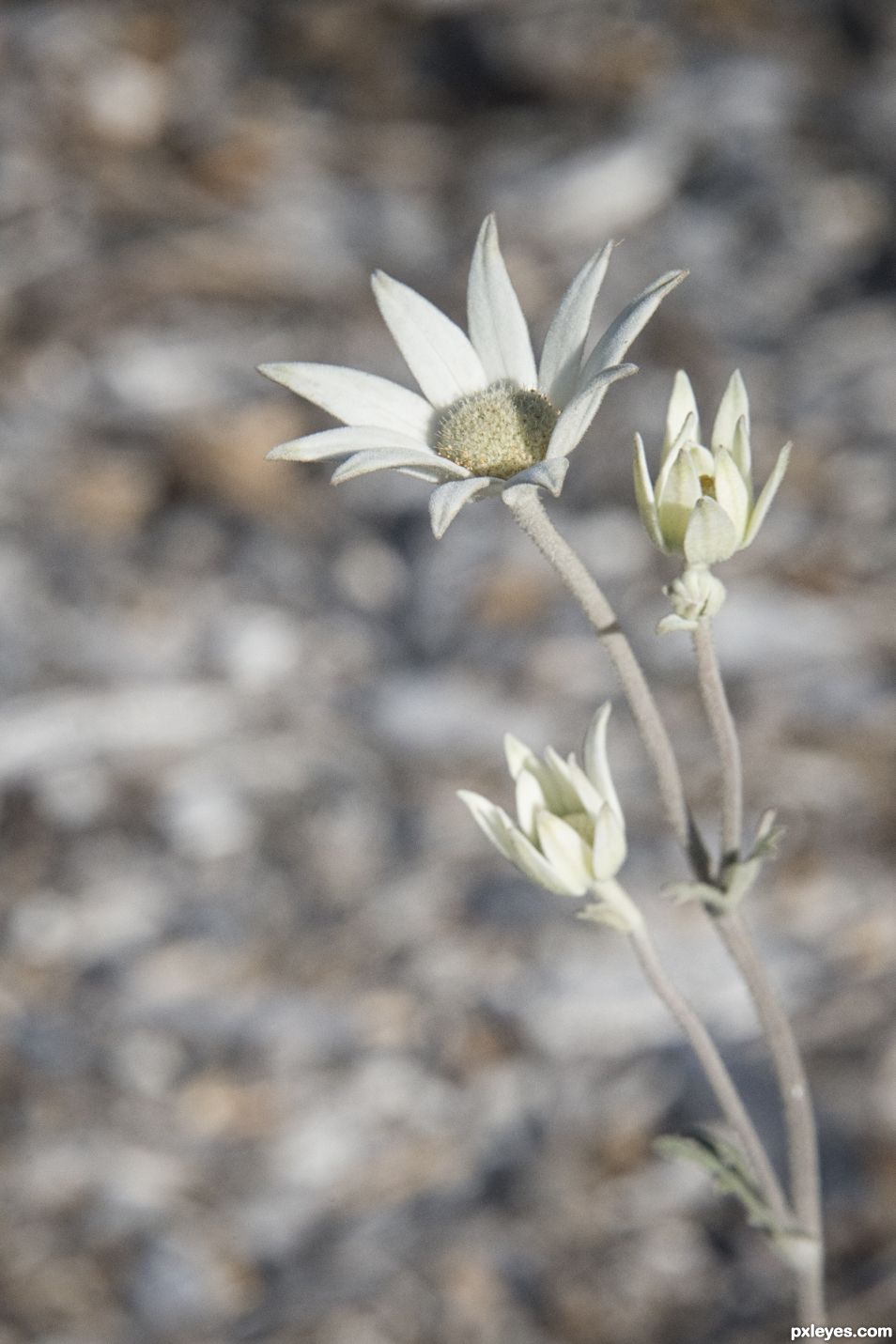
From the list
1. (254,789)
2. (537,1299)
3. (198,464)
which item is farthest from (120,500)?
(537,1299)

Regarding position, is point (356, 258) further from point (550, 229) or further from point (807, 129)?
point (807, 129)

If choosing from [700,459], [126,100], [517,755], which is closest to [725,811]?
[517,755]

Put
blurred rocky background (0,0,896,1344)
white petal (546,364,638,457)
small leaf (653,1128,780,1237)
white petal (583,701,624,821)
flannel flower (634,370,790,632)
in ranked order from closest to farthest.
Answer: white petal (546,364,638,457) < flannel flower (634,370,790,632) < white petal (583,701,624,821) < small leaf (653,1128,780,1237) < blurred rocky background (0,0,896,1344)

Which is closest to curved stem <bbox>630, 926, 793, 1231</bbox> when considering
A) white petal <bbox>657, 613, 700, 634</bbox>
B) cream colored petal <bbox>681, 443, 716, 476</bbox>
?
white petal <bbox>657, 613, 700, 634</bbox>

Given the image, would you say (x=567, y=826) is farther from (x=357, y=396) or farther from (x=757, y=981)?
(x=357, y=396)

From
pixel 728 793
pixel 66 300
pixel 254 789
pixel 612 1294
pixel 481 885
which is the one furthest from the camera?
pixel 66 300

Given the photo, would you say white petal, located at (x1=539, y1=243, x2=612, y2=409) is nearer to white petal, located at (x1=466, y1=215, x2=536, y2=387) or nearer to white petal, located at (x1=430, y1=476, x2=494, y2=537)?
white petal, located at (x1=466, y1=215, x2=536, y2=387)
